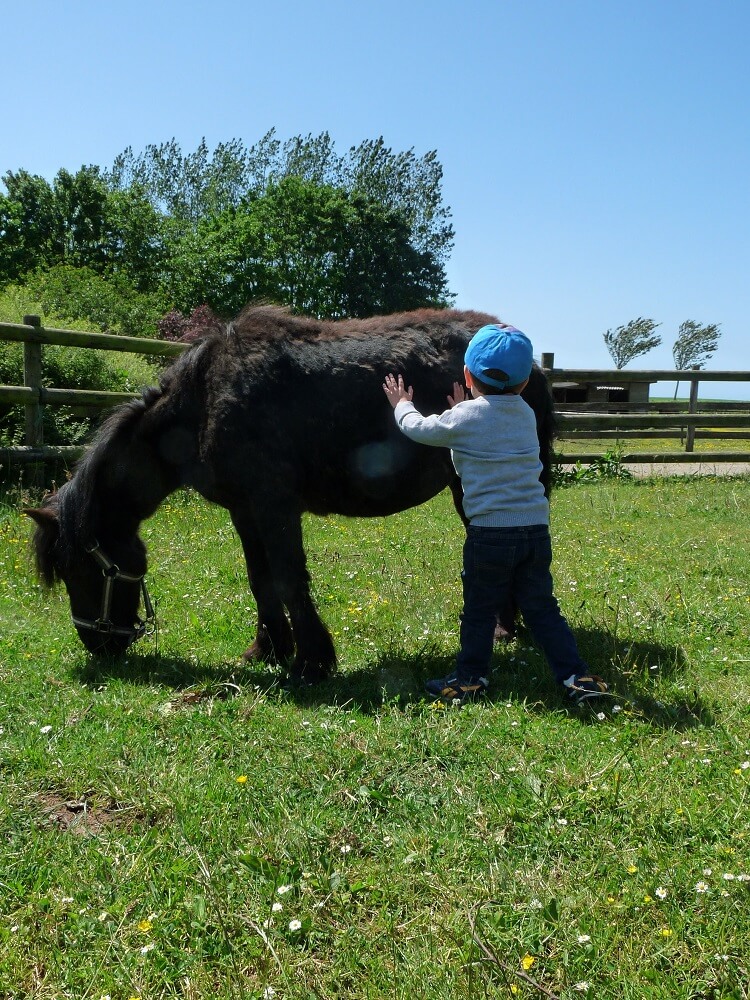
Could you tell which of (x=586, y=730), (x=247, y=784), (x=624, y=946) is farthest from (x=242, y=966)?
(x=586, y=730)

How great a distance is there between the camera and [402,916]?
263cm

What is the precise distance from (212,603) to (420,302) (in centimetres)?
4881

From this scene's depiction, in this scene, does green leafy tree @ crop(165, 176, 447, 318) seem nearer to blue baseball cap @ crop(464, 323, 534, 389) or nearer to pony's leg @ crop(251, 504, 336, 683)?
pony's leg @ crop(251, 504, 336, 683)

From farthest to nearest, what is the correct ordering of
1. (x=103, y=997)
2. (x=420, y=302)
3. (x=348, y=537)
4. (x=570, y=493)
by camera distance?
(x=420, y=302), (x=570, y=493), (x=348, y=537), (x=103, y=997)

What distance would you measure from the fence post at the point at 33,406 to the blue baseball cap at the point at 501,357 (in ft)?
22.5

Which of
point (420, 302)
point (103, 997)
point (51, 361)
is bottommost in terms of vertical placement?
point (103, 997)

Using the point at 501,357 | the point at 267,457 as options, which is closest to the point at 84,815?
the point at 267,457

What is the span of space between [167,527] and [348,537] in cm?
204

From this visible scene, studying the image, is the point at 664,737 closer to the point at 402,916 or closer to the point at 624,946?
the point at 624,946

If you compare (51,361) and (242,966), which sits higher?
(51,361)

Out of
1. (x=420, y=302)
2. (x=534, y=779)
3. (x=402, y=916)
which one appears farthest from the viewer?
(x=420, y=302)

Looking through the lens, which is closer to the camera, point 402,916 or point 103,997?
point 103,997

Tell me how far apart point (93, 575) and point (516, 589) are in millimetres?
2690

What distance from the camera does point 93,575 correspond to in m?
5.12
